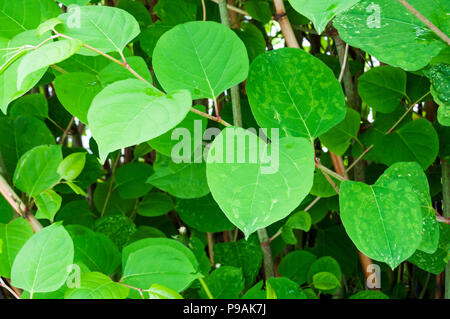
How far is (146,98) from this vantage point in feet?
0.99

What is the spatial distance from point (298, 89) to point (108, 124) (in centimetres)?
16

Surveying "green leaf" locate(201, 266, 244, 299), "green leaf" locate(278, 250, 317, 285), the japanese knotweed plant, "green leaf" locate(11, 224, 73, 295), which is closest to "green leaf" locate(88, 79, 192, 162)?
the japanese knotweed plant

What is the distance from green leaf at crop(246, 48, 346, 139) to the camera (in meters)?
0.37

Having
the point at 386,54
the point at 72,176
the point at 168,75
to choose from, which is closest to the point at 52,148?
the point at 72,176

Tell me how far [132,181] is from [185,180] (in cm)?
15

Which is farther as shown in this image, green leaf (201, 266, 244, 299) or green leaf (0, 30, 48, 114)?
green leaf (201, 266, 244, 299)

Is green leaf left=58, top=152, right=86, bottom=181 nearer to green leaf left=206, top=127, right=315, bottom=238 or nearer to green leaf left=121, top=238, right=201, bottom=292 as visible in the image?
green leaf left=121, top=238, right=201, bottom=292

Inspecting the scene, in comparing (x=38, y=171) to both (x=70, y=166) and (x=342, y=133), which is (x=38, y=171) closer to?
(x=70, y=166)

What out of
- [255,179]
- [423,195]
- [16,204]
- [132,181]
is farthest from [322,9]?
[132,181]

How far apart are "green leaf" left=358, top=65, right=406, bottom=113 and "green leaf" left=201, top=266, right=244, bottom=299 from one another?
227 mm

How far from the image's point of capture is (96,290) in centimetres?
36

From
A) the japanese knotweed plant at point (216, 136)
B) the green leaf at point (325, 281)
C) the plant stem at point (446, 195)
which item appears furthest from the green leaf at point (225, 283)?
the plant stem at point (446, 195)

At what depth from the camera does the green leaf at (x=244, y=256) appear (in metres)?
0.51

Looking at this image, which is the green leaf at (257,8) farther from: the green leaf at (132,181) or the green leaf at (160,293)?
the green leaf at (160,293)
